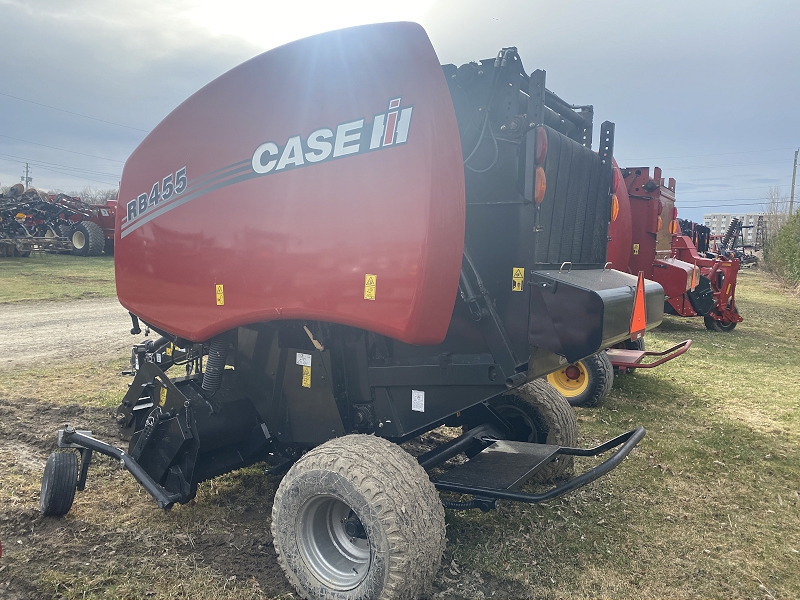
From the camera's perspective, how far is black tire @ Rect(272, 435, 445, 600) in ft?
8.02

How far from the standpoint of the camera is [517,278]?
279 cm

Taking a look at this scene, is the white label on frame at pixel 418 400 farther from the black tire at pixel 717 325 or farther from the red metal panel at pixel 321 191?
the black tire at pixel 717 325

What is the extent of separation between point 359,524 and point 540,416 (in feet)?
5.17

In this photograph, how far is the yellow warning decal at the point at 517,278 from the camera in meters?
2.78

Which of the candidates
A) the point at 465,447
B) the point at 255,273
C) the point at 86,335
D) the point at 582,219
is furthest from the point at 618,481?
the point at 86,335

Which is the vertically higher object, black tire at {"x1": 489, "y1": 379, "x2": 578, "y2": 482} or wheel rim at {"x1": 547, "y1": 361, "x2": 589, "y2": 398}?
black tire at {"x1": 489, "y1": 379, "x2": 578, "y2": 482}

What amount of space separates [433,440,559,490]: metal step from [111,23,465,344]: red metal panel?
825mm

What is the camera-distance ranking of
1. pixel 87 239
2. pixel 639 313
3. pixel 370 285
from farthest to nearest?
pixel 87 239, pixel 639 313, pixel 370 285

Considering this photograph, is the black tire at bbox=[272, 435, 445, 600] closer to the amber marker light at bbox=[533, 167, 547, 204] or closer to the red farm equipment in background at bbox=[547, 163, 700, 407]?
the amber marker light at bbox=[533, 167, 547, 204]

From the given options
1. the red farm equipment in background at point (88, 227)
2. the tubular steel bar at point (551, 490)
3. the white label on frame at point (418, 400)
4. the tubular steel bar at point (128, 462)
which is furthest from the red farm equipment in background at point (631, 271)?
the red farm equipment in background at point (88, 227)

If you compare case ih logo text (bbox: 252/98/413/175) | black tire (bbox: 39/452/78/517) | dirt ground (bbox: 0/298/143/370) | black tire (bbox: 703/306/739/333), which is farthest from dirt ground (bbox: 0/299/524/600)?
black tire (bbox: 703/306/739/333)

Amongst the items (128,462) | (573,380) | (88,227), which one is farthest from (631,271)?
(88,227)

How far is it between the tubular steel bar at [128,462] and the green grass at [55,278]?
987 centimetres

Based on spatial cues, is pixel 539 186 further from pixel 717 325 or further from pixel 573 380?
pixel 717 325
